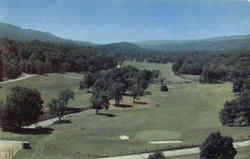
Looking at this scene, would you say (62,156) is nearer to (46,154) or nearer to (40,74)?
(46,154)

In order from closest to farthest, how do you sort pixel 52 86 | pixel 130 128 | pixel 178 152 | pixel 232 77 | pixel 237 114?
pixel 178 152, pixel 130 128, pixel 237 114, pixel 52 86, pixel 232 77

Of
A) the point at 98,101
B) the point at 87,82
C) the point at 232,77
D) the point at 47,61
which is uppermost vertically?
the point at 47,61

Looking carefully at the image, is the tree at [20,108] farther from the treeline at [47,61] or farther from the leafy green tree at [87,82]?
the leafy green tree at [87,82]

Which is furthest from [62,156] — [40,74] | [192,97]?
[40,74]

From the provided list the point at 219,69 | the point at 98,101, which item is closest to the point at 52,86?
the point at 98,101

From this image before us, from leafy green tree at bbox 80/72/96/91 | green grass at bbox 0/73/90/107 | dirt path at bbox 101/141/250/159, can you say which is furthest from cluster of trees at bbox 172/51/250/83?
dirt path at bbox 101/141/250/159

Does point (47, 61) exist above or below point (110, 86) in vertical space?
above

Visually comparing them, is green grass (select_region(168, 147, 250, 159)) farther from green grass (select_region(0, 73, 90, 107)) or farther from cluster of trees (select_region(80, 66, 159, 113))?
green grass (select_region(0, 73, 90, 107))

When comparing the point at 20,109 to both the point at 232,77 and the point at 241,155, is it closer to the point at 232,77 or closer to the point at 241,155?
the point at 241,155
